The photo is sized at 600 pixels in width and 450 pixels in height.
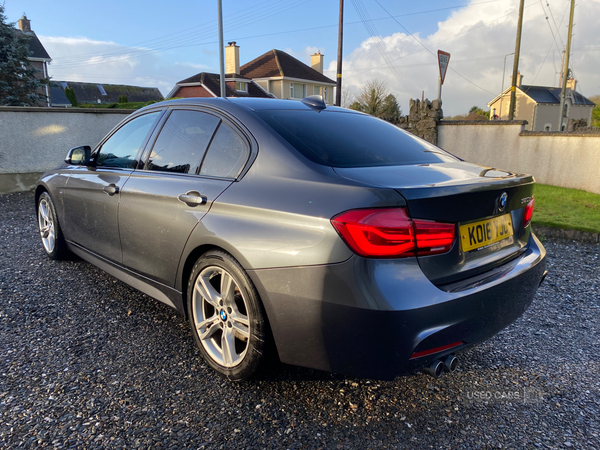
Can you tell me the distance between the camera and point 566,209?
24.3ft

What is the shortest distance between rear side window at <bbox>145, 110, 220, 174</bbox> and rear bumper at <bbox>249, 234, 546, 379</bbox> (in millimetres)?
1020

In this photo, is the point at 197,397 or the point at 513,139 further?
the point at 513,139

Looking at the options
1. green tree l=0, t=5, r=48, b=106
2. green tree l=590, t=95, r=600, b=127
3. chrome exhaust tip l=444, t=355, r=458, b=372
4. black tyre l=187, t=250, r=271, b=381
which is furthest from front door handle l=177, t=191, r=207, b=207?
green tree l=590, t=95, r=600, b=127

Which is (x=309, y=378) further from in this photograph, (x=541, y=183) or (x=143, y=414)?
(x=541, y=183)

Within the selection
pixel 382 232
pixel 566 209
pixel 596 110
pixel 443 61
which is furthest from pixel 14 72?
pixel 596 110

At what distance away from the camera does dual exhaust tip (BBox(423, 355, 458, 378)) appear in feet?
6.40

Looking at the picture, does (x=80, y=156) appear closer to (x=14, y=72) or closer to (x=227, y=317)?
(x=227, y=317)

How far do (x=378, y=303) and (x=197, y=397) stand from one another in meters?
1.17

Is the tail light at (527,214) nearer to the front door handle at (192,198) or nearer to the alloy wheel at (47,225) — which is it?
the front door handle at (192,198)

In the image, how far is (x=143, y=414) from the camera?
2145 millimetres

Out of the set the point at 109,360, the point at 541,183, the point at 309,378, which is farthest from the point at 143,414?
the point at 541,183

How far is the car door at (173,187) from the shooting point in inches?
97.3

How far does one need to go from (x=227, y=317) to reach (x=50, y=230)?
9.98ft
